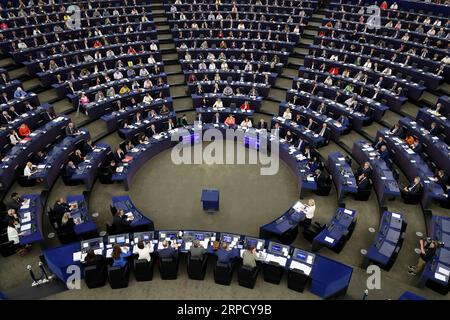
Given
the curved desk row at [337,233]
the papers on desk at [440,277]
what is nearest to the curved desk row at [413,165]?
the curved desk row at [337,233]

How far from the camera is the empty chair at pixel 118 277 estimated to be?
11672 mm

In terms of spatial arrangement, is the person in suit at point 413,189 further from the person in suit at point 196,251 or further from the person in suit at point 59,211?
the person in suit at point 59,211

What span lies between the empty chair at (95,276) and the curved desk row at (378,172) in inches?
→ 448

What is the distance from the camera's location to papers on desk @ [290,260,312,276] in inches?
473

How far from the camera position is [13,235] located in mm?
12828

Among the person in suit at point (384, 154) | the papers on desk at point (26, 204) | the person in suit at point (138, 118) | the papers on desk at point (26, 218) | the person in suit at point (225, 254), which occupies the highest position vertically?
the person in suit at point (138, 118)

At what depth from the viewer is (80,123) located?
20.5 metres

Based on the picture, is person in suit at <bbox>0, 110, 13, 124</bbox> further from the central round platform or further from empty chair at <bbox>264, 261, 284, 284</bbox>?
empty chair at <bbox>264, 261, 284, 284</bbox>

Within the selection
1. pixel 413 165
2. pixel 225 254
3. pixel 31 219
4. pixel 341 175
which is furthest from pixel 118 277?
pixel 413 165

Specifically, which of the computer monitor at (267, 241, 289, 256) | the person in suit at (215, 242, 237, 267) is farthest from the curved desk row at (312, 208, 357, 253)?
the person in suit at (215, 242, 237, 267)

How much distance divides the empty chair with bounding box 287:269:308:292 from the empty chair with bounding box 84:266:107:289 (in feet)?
19.9
